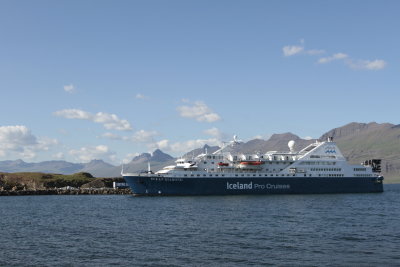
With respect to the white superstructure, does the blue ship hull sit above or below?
below

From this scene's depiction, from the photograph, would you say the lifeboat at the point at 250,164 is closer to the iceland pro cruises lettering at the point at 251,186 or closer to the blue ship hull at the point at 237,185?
the blue ship hull at the point at 237,185

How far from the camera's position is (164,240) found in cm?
3528

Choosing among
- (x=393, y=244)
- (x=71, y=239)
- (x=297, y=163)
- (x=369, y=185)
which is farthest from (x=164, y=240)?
(x=369, y=185)

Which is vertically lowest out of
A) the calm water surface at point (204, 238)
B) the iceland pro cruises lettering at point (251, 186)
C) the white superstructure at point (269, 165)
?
the calm water surface at point (204, 238)

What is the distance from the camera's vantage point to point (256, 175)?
283 feet

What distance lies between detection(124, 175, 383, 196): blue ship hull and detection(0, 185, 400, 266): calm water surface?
25.3m

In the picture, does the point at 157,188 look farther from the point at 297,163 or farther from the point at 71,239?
the point at 71,239

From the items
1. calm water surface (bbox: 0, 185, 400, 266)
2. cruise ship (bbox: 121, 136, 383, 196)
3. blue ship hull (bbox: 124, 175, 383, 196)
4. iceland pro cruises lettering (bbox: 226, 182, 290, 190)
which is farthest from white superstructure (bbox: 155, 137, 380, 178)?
calm water surface (bbox: 0, 185, 400, 266)

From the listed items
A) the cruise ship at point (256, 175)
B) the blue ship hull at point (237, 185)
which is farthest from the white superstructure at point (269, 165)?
the blue ship hull at point (237, 185)

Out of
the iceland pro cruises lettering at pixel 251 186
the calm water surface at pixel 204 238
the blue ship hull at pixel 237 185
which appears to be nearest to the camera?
the calm water surface at pixel 204 238

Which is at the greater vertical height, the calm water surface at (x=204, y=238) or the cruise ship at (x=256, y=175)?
the cruise ship at (x=256, y=175)

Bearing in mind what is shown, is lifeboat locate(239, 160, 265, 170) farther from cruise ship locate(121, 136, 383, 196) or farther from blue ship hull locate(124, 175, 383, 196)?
blue ship hull locate(124, 175, 383, 196)

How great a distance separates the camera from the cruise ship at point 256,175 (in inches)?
3253

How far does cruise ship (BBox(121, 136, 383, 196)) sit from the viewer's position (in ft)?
271
